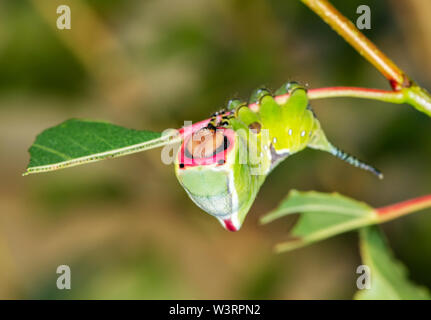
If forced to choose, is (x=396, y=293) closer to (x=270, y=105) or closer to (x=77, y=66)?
(x=270, y=105)

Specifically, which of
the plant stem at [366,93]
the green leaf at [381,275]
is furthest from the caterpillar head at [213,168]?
the green leaf at [381,275]


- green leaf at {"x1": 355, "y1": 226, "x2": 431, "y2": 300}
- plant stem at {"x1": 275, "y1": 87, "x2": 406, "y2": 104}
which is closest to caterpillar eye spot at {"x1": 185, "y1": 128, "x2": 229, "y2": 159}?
plant stem at {"x1": 275, "y1": 87, "x2": 406, "y2": 104}

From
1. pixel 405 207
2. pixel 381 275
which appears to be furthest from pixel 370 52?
pixel 381 275

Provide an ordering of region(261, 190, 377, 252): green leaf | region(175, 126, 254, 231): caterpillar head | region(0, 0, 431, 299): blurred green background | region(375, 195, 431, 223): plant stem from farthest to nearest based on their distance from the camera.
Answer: region(0, 0, 431, 299): blurred green background → region(261, 190, 377, 252): green leaf → region(375, 195, 431, 223): plant stem → region(175, 126, 254, 231): caterpillar head

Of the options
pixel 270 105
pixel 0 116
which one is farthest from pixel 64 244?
pixel 270 105

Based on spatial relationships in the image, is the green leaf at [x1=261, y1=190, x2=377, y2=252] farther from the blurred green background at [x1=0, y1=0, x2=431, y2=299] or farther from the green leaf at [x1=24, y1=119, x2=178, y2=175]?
the blurred green background at [x1=0, y1=0, x2=431, y2=299]

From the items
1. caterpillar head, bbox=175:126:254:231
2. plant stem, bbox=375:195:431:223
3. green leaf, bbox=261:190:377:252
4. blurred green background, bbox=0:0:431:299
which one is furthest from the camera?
blurred green background, bbox=0:0:431:299
